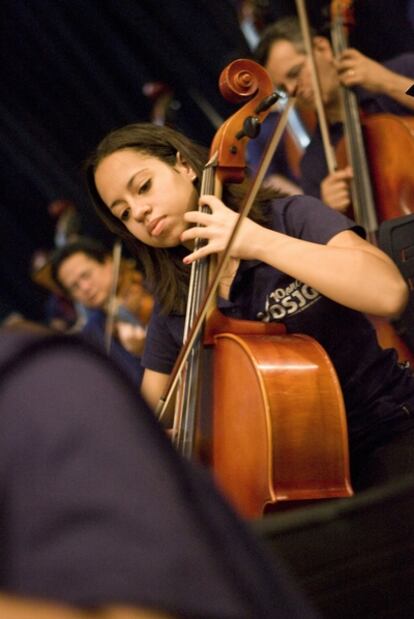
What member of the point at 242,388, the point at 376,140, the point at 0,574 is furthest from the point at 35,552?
the point at 376,140

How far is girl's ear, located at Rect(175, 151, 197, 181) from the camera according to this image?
1395 mm

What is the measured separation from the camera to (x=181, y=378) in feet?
4.09

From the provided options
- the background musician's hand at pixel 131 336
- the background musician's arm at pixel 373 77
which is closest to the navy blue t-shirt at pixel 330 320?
the background musician's arm at pixel 373 77

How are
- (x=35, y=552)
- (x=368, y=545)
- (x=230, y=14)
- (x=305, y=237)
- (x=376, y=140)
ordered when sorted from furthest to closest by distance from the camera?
(x=230, y=14) < (x=376, y=140) < (x=305, y=237) < (x=368, y=545) < (x=35, y=552)

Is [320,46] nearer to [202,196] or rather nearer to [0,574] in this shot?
[202,196]

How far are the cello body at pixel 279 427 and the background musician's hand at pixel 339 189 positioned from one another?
2.50ft

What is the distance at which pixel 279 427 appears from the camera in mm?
1109

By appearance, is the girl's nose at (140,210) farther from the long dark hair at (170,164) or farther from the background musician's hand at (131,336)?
the background musician's hand at (131,336)

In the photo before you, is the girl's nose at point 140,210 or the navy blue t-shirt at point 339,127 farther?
the navy blue t-shirt at point 339,127

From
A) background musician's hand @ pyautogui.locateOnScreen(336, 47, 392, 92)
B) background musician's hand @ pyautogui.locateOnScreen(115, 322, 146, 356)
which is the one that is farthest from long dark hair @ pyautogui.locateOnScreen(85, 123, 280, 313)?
background musician's hand @ pyautogui.locateOnScreen(115, 322, 146, 356)

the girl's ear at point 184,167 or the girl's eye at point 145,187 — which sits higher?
the girl's eye at point 145,187

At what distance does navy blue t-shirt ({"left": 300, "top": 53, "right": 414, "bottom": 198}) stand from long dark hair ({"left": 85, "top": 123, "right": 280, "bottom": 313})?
2.35 feet

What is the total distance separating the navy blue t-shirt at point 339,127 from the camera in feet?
6.62

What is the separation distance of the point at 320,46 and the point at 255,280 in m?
1.01
